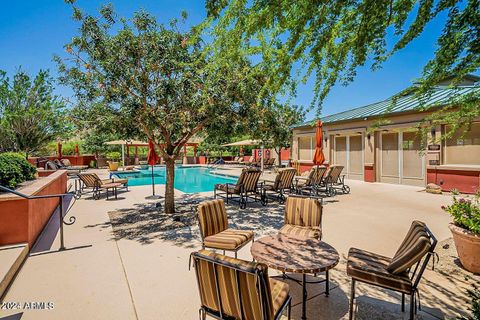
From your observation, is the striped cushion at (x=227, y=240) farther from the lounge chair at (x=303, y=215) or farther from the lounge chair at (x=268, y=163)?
the lounge chair at (x=268, y=163)

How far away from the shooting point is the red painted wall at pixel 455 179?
10.2 m

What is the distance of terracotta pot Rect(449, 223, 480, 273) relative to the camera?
3.75 m

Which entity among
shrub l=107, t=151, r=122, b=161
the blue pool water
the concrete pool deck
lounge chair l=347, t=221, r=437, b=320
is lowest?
the concrete pool deck

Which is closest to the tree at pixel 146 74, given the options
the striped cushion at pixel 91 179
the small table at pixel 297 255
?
the small table at pixel 297 255

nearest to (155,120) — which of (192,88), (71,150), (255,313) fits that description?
(192,88)

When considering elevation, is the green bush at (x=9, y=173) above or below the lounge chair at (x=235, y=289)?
above

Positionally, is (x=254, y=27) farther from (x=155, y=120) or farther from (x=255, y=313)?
(x=155, y=120)

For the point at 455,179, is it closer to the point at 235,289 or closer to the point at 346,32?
the point at 346,32

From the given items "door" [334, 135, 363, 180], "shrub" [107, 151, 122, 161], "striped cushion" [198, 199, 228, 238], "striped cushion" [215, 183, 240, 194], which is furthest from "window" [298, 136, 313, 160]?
"shrub" [107, 151, 122, 161]

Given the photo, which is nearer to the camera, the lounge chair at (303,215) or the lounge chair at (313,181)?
the lounge chair at (303,215)

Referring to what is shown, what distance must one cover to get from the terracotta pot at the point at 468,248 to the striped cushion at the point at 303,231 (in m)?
2.19

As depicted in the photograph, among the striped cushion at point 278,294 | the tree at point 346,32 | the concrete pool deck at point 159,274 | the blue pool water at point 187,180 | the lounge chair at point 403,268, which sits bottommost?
the concrete pool deck at point 159,274

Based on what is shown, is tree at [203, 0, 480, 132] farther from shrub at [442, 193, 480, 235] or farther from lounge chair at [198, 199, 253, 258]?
lounge chair at [198, 199, 253, 258]

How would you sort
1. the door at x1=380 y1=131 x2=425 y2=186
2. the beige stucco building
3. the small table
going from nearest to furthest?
the small table → the beige stucco building → the door at x1=380 y1=131 x2=425 y2=186
